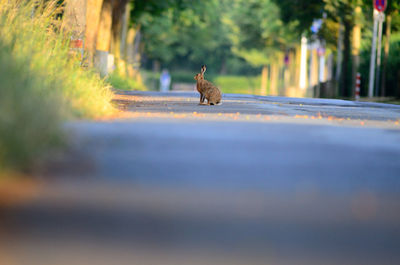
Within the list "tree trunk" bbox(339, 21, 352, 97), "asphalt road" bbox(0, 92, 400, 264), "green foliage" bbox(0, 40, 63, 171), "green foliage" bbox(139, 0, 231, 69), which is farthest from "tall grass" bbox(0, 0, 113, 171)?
"green foliage" bbox(139, 0, 231, 69)

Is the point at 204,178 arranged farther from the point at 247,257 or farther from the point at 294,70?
the point at 294,70

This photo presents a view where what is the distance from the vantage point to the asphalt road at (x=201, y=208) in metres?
4.66

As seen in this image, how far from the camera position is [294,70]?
59.5 m

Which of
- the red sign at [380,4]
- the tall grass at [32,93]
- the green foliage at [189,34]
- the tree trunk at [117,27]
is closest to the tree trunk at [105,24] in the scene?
the tree trunk at [117,27]

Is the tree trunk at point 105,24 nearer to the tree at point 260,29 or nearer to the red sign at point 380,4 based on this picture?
the red sign at point 380,4

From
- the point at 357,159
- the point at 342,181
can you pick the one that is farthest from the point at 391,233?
the point at 357,159

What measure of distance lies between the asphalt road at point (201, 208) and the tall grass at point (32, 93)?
7.8 inches

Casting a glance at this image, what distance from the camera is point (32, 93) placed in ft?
19.3

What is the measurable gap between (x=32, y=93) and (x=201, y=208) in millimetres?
1879

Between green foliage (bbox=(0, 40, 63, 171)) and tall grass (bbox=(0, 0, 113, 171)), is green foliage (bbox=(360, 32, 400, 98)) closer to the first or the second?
tall grass (bbox=(0, 0, 113, 171))

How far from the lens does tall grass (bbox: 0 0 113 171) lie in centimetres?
501

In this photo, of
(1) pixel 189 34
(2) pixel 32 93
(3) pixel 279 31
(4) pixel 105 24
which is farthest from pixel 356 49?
(1) pixel 189 34

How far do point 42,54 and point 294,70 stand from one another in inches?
2045

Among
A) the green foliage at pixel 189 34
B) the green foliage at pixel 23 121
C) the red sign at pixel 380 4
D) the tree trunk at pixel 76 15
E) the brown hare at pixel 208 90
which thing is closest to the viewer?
the green foliage at pixel 23 121
